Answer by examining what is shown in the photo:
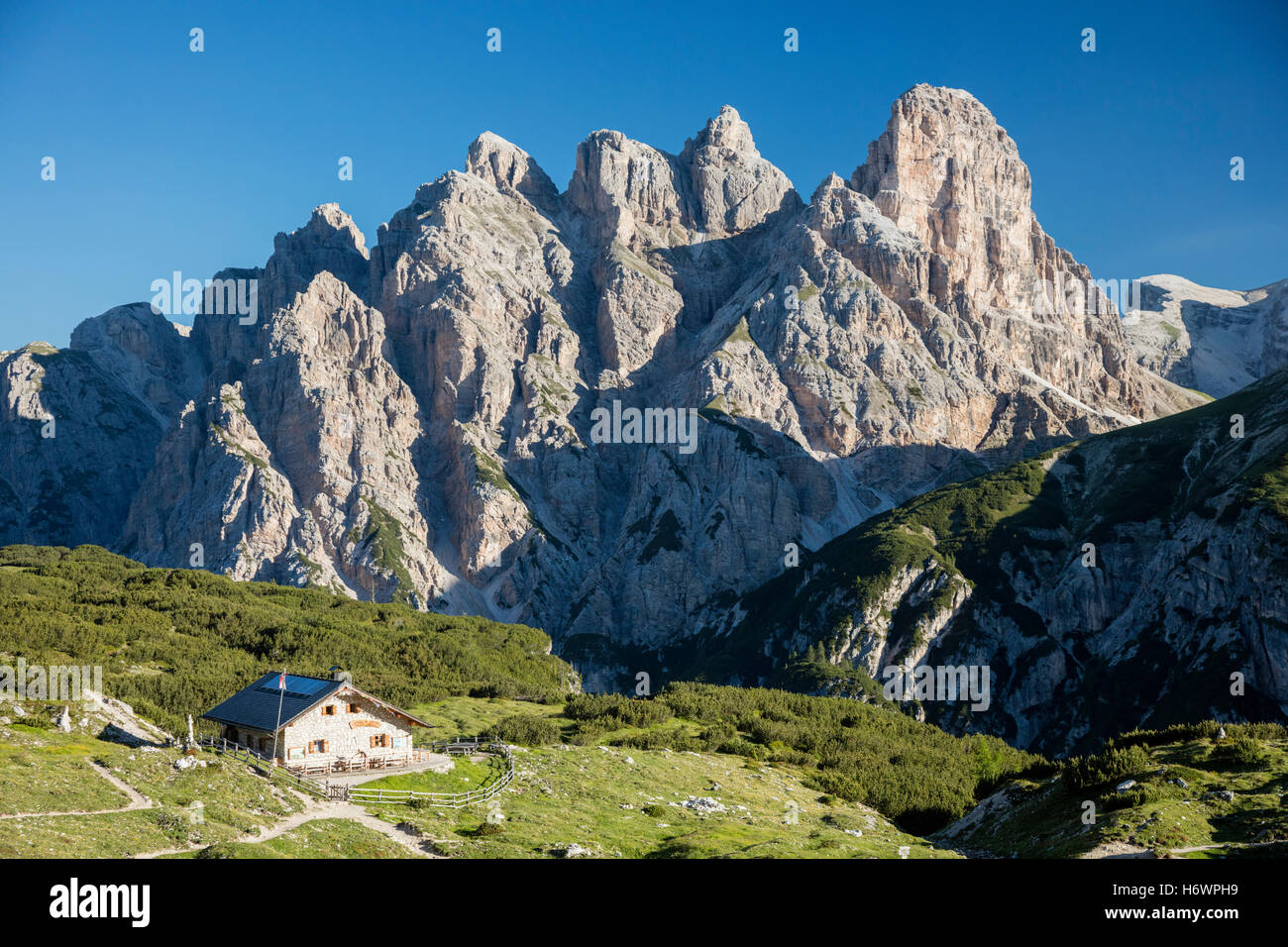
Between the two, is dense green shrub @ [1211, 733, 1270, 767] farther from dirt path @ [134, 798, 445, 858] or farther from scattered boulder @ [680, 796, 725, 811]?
dirt path @ [134, 798, 445, 858]

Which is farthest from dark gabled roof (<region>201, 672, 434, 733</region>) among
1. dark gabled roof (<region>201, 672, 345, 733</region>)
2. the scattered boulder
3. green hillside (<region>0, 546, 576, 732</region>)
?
the scattered boulder

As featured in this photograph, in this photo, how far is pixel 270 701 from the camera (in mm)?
Answer: 68500

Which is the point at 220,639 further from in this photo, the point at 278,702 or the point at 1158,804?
the point at 1158,804

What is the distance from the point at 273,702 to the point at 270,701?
0.49 metres

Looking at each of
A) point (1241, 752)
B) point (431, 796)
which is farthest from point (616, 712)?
point (1241, 752)

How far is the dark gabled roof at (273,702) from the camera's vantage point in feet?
217

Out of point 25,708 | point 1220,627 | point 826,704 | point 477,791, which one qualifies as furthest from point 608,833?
point 1220,627

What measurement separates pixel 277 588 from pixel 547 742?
376 ft

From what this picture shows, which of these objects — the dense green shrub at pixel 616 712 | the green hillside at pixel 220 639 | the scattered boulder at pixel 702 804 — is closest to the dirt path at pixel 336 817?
the scattered boulder at pixel 702 804

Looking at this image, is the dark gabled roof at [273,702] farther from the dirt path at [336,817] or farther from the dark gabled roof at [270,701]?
the dirt path at [336,817]

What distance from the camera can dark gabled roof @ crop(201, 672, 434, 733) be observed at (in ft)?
217
